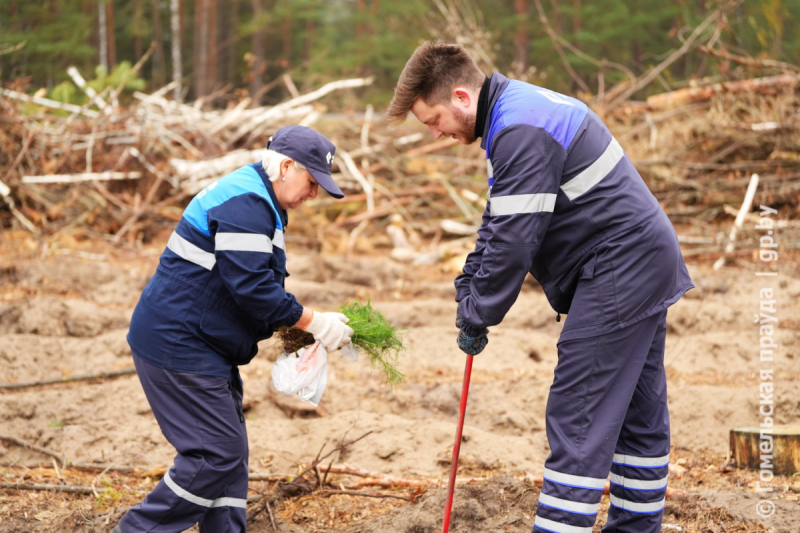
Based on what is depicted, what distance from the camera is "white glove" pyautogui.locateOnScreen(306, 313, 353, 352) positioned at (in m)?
3.27

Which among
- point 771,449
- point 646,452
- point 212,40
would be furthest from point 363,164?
point 212,40

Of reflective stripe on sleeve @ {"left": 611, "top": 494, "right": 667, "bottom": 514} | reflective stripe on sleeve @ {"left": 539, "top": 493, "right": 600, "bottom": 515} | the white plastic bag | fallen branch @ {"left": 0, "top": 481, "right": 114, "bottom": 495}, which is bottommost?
fallen branch @ {"left": 0, "top": 481, "right": 114, "bottom": 495}

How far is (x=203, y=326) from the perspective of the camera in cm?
303

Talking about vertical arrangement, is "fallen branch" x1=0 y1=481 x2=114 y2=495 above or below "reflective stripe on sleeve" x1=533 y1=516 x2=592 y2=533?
below

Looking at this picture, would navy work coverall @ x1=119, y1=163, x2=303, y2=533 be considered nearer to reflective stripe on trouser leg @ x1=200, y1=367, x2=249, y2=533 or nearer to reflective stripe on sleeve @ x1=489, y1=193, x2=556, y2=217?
reflective stripe on trouser leg @ x1=200, y1=367, x2=249, y2=533

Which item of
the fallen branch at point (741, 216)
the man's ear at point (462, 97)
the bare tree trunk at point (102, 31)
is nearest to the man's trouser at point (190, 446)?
the man's ear at point (462, 97)

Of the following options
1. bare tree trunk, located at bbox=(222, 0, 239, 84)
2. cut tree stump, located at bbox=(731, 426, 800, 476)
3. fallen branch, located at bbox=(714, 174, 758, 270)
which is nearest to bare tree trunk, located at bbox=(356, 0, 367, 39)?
bare tree trunk, located at bbox=(222, 0, 239, 84)

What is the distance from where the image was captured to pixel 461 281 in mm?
3252

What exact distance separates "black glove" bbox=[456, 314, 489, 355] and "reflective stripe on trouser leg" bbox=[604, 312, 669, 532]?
722 millimetres

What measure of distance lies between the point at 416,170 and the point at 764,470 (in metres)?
8.18

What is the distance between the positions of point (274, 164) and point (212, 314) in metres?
0.73

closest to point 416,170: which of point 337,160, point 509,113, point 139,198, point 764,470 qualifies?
point 337,160

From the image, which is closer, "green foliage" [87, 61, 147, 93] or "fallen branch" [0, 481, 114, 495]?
"fallen branch" [0, 481, 114, 495]

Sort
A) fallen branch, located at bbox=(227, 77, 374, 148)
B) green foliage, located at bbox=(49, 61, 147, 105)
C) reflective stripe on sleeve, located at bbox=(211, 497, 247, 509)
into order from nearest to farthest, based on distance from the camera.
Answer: reflective stripe on sleeve, located at bbox=(211, 497, 247, 509)
fallen branch, located at bbox=(227, 77, 374, 148)
green foliage, located at bbox=(49, 61, 147, 105)
